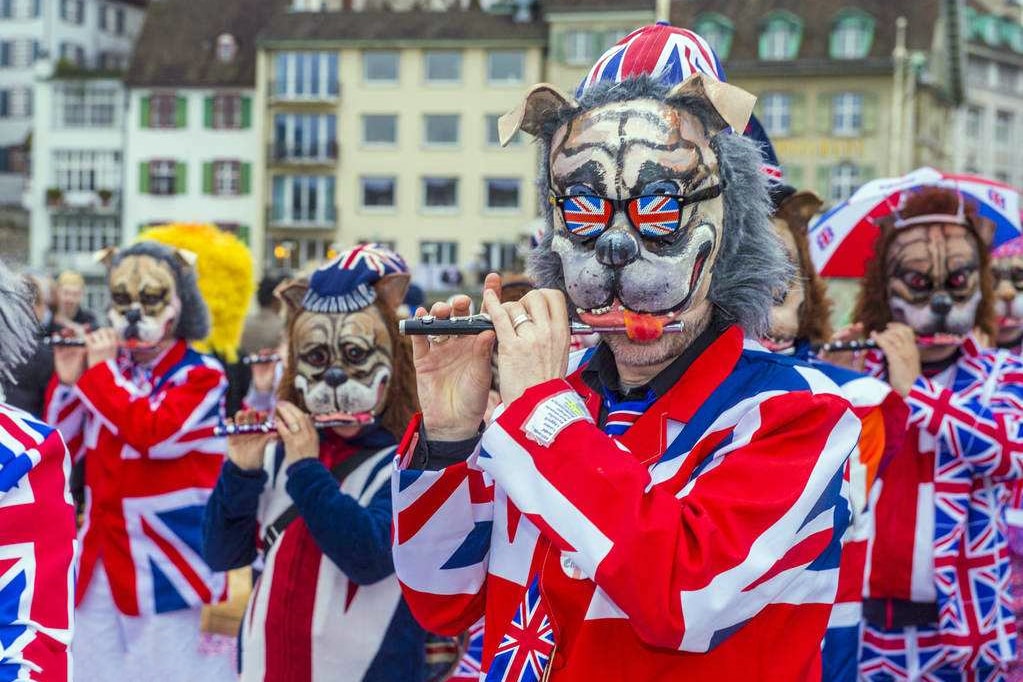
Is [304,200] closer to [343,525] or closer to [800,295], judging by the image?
[800,295]

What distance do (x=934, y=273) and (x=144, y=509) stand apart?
3.21 metres

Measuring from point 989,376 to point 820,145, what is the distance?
36811 millimetres

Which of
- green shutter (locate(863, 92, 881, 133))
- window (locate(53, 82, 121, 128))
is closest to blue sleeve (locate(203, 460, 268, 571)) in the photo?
green shutter (locate(863, 92, 881, 133))

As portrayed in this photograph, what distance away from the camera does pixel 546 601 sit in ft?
7.95

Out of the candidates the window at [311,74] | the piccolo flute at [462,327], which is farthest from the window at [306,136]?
the piccolo flute at [462,327]

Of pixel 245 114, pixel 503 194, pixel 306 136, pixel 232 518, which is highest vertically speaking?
pixel 245 114

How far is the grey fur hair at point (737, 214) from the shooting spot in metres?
2.56

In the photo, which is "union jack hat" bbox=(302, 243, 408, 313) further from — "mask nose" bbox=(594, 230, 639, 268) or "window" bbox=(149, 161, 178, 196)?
"window" bbox=(149, 161, 178, 196)

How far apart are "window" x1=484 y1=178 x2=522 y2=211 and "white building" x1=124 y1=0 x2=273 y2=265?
25.1 feet

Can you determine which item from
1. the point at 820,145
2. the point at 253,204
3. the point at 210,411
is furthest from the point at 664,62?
the point at 253,204

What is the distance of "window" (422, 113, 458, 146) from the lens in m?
42.2

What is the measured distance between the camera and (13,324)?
2.64m

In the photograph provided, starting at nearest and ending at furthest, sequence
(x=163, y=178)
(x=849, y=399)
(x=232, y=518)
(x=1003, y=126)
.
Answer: (x=849, y=399) < (x=232, y=518) < (x=163, y=178) < (x=1003, y=126)

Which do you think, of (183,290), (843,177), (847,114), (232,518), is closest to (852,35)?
(847,114)
